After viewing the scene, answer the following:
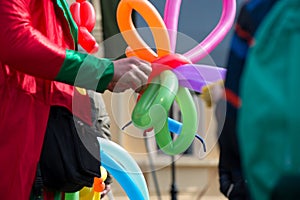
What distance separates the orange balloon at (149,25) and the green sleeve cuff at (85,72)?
1.08ft

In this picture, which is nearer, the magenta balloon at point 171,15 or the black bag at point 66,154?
the black bag at point 66,154

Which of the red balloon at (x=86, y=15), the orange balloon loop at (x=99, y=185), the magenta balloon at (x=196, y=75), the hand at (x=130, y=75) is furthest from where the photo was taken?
the orange balloon loop at (x=99, y=185)

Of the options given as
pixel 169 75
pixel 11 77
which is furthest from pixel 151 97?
pixel 11 77

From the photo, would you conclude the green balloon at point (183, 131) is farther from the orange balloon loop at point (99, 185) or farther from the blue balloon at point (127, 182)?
the orange balloon loop at point (99, 185)

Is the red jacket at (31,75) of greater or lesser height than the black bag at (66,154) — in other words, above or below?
above

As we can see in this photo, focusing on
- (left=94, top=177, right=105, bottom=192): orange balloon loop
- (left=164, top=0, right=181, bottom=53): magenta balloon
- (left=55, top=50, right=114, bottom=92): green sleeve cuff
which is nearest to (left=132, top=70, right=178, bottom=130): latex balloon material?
(left=55, top=50, right=114, bottom=92): green sleeve cuff

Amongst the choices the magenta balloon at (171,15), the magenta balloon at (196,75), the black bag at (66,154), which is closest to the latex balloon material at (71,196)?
the black bag at (66,154)

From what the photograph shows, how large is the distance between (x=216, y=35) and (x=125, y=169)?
0.59 metres

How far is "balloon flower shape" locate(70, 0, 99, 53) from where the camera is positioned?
8.82 ft

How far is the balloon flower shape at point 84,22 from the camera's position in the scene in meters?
2.69

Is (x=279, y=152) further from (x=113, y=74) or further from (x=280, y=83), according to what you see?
(x=113, y=74)

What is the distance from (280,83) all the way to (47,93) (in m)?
0.96

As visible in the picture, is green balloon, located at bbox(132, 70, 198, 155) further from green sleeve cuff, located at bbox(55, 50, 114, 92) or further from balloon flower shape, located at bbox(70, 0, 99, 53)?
balloon flower shape, located at bbox(70, 0, 99, 53)

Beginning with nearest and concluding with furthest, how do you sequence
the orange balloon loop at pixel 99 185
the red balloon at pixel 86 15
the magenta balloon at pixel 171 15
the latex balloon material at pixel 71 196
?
the latex balloon material at pixel 71 196, the magenta balloon at pixel 171 15, the red balloon at pixel 86 15, the orange balloon loop at pixel 99 185
